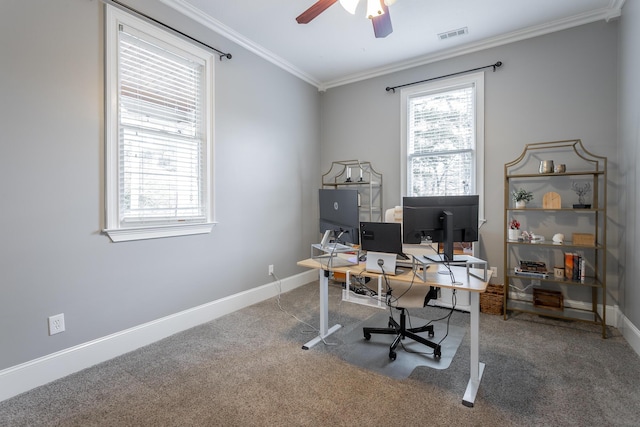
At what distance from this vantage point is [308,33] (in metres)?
3.32

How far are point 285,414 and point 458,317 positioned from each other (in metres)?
2.18

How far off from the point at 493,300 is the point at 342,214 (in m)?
2.05

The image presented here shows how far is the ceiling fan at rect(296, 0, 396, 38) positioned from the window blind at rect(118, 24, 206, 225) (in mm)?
1368

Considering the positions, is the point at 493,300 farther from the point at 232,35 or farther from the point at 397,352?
the point at 232,35

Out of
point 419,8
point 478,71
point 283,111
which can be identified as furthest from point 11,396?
point 478,71

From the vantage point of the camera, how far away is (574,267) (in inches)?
115

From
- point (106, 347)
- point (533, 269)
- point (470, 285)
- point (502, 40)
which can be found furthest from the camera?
point (502, 40)

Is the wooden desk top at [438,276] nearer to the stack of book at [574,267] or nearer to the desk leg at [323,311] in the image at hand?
the desk leg at [323,311]

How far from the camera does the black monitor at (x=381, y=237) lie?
207 centimetres

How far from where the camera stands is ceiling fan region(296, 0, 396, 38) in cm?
196

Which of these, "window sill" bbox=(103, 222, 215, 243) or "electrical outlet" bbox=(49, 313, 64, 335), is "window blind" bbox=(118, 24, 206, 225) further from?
"electrical outlet" bbox=(49, 313, 64, 335)

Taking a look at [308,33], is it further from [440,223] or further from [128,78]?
[440,223]

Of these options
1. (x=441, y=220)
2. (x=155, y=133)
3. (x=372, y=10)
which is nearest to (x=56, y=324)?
(x=155, y=133)

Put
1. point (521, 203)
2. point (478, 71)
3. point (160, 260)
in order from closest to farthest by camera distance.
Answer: point (160, 260) → point (521, 203) → point (478, 71)
